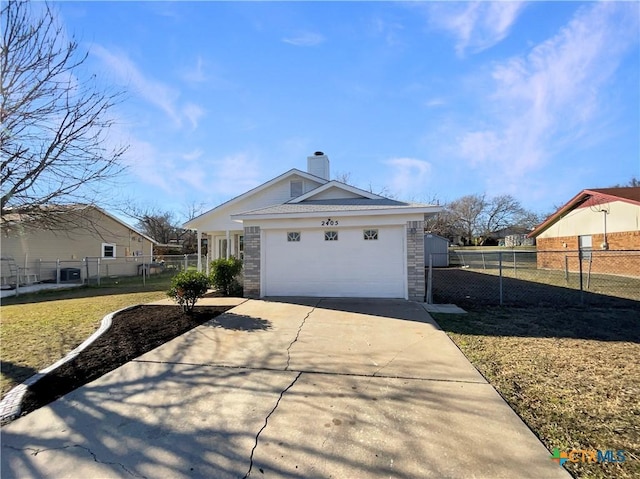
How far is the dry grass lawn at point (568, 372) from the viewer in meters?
2.61

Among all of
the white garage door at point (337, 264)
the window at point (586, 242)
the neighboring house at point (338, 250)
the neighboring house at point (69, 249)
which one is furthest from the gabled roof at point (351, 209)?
the window at point (586, 242)

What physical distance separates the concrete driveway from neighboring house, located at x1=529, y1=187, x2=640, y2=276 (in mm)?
13489

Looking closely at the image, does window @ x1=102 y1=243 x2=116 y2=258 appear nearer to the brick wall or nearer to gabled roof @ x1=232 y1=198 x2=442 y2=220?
gabled roof @ x1=232 y1=198 x2=442 y2=220

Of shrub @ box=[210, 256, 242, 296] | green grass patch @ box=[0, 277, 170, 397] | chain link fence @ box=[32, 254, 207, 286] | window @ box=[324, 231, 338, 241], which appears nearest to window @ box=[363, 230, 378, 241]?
window @ box=[324, 231, 338, 241]

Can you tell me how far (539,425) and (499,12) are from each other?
8146 millimetres

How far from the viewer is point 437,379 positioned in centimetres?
369

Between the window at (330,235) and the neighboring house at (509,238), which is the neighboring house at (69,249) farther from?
the neighboring house at (509,238)

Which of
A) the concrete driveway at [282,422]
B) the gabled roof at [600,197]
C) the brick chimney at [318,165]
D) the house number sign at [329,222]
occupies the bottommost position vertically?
the concrete driveway at [282,422]

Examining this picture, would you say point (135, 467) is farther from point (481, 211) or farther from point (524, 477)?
point (481, 211)

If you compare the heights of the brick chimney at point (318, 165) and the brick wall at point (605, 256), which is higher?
the brick chimney at point (318, 165)

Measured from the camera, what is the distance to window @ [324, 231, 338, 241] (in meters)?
9.43

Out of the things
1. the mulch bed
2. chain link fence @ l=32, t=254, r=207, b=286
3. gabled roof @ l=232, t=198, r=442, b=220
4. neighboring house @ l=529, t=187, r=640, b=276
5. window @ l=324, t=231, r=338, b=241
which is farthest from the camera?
chain link fence @ l=32, t=254, r=207, b=286

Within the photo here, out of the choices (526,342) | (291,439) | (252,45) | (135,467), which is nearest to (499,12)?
(252,45)

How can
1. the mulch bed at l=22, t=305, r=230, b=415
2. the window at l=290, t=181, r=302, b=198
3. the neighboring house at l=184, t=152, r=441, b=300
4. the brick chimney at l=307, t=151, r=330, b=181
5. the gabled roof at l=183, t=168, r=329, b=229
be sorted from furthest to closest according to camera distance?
the brick chimney at l=307, t=151, r=330, b=181 < the window at l=290, t=181, r=302, b=198 < the gabled roof at l=183, t=168, r=329, b=229 < the neighboring house at l=184, t=152, r=441, b=300 < the mulch bed at l=22, t=305, r=230, b=415
